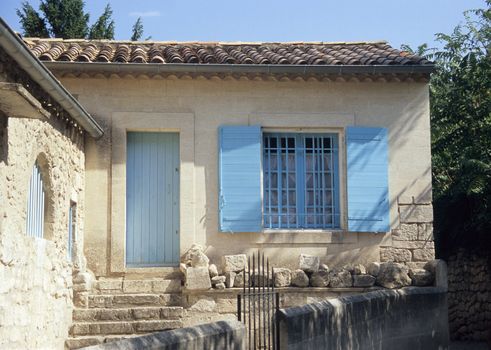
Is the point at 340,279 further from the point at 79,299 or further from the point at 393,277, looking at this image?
the point at 79,299

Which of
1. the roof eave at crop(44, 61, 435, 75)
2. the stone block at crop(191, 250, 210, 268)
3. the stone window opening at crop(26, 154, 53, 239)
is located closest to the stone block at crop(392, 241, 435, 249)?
the roof eave at crop(44, 61, 435, 75)

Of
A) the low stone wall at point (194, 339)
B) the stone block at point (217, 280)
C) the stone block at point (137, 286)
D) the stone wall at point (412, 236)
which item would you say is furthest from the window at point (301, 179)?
the low stone wall at point (194, 339)

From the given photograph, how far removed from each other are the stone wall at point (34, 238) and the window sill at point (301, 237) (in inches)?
107

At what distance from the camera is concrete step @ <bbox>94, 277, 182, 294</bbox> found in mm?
10039

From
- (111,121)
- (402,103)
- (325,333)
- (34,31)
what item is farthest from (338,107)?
(34,31)

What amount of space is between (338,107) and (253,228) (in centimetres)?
230

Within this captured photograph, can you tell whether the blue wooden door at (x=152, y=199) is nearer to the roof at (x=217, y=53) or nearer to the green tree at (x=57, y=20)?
the roof at (x=217, y=53)

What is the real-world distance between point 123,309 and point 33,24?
38.9ft

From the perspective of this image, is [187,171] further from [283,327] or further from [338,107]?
[283,327]

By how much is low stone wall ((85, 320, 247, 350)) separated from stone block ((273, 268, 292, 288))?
393cm

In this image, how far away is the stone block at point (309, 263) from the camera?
33.8 ft

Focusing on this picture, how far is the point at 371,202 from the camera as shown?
10.8 meters

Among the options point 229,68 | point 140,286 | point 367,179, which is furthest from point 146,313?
point 367,179

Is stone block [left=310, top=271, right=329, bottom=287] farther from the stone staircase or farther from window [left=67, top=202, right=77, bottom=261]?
window [left=67, top=202, right=77, bottom=261]
